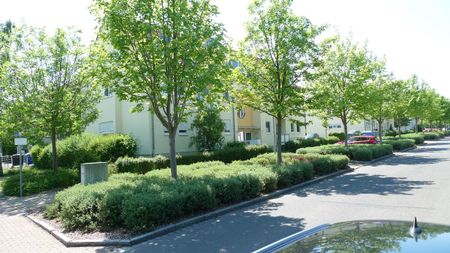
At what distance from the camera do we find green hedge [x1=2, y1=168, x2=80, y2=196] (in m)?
14.8

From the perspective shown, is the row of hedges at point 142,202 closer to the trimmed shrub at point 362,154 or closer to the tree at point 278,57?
the tree at point 278,57

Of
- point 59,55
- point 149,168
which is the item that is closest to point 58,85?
point 59,55

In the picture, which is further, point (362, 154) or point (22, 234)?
point (362, 154)

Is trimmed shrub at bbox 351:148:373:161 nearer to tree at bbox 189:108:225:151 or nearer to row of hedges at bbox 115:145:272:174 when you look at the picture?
row of hedges at bbox 115:145:272:174

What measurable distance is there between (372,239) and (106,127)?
2599 centimetres

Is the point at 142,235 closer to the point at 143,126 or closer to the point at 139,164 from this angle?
the point at 139,164

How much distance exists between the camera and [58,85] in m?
16.2

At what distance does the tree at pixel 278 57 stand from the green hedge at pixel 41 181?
8.21m

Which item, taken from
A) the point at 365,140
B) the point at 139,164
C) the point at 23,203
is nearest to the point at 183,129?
the point at 139,164

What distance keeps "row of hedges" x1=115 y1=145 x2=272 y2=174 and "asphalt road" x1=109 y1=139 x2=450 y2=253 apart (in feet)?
26.6

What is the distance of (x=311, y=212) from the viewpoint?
365 inches

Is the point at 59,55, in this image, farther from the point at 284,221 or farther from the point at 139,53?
the point at 284,221

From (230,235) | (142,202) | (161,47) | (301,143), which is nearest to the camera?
(230,235)

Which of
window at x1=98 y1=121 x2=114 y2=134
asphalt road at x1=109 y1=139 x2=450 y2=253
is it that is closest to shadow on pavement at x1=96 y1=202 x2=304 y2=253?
asphalt road at x1=109 y1=139 x2=450 y2=253
